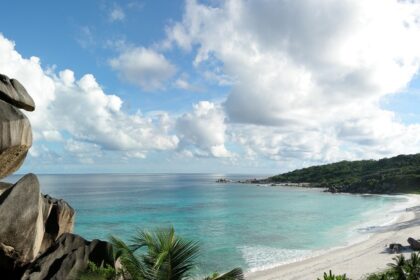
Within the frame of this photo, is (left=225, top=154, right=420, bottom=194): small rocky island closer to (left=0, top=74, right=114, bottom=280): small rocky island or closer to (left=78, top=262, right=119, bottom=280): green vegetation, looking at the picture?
(left=0, top=74, right=114, bottom=280): small rocky island

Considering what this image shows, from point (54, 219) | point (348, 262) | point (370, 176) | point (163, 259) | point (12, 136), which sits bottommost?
point (348, 262)

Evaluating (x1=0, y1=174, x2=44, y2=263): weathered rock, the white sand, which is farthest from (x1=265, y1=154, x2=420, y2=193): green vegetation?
(x1=0, y1=174, x2=44, y2=263): weathered rock

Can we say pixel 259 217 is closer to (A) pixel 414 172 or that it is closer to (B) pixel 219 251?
(B) pixel 219 251

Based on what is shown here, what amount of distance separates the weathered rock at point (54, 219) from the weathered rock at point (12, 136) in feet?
10.1

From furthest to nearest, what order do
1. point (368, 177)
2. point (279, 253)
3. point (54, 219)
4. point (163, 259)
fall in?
point (368, 177) < point (279, 253) < point (54, 219) < point (163, 259)

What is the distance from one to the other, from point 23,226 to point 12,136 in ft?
10.4

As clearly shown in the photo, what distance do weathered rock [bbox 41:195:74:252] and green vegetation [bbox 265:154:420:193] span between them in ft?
376

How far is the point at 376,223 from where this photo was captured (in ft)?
188

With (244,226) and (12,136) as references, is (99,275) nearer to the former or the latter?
(12,136)

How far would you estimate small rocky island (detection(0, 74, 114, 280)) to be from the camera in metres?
13.3

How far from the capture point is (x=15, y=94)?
558 inches

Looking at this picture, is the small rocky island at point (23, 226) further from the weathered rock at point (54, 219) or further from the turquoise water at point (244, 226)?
the turquoise water at point (244, 226)

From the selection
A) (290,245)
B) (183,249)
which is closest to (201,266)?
(290,245)

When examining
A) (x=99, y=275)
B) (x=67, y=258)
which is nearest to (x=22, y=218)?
(x=67, y=258)
